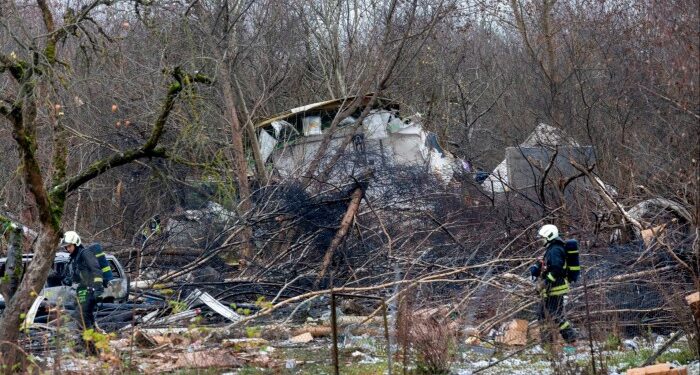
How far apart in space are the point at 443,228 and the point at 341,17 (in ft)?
43.9

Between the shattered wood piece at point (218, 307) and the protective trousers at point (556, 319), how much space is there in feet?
14.8

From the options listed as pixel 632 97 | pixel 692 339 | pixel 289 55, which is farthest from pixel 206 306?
pixel 289 55

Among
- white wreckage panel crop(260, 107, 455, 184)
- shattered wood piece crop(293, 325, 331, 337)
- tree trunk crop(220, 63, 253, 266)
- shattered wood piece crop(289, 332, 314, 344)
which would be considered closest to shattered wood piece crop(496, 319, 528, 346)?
shattered wood piece crop(293, 325, 331, 337)

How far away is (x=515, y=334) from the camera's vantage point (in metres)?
11.6

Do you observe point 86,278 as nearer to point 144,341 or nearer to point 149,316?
point 144,341

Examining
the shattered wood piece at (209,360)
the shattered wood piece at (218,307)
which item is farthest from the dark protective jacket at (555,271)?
the shattered wood piece at (218,307)

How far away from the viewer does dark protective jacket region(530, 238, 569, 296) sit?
11523mm

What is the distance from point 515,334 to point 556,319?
24.3 inches

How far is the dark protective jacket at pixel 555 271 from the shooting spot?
1152 cm

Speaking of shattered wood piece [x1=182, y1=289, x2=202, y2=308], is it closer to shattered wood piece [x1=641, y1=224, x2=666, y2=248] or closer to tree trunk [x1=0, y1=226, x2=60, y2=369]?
tree trunk [x1=0, y1=226, x2=60, y2=369]

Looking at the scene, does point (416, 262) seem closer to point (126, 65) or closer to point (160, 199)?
point (126, 65)

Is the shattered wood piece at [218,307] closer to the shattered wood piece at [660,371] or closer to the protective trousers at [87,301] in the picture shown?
the protective trousers at [87,301]

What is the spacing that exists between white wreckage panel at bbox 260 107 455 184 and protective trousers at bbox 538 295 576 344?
770 centimetres

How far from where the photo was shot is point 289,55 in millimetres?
25172
